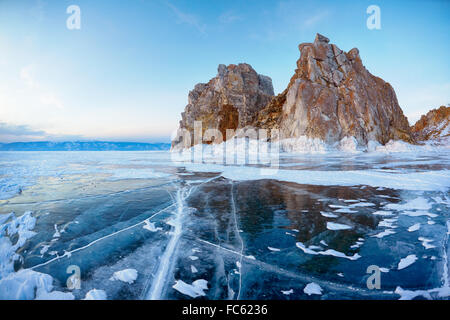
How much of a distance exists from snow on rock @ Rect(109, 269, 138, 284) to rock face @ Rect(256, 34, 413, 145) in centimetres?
4649

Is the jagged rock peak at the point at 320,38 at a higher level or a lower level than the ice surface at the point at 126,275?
higher

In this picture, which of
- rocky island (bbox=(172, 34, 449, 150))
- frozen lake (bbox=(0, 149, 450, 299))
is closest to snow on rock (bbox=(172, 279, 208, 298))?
frozen lake (bbox=(0, 149, 450, 299))

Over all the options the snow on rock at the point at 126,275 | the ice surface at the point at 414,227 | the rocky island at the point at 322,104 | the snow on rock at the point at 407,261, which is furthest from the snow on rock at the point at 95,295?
the rocky island at the point at 322,104

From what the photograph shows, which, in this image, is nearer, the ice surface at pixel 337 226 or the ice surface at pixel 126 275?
the ice surface at pixel 126 275

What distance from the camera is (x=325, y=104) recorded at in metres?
45.8

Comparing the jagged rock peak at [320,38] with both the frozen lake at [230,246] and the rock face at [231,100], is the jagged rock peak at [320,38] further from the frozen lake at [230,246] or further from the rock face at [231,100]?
the frozen lake at [230,246]

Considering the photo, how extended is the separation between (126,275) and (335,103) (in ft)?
174

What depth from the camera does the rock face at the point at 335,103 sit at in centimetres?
4472

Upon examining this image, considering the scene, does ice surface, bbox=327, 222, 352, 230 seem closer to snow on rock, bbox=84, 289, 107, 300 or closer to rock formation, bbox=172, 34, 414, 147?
snow on rock, bbox=84, 289, 107, 300

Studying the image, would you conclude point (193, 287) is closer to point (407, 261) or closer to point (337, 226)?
point (407, 261)

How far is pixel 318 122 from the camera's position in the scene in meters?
44.6

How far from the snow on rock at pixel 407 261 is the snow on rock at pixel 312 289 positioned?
1290 mm
